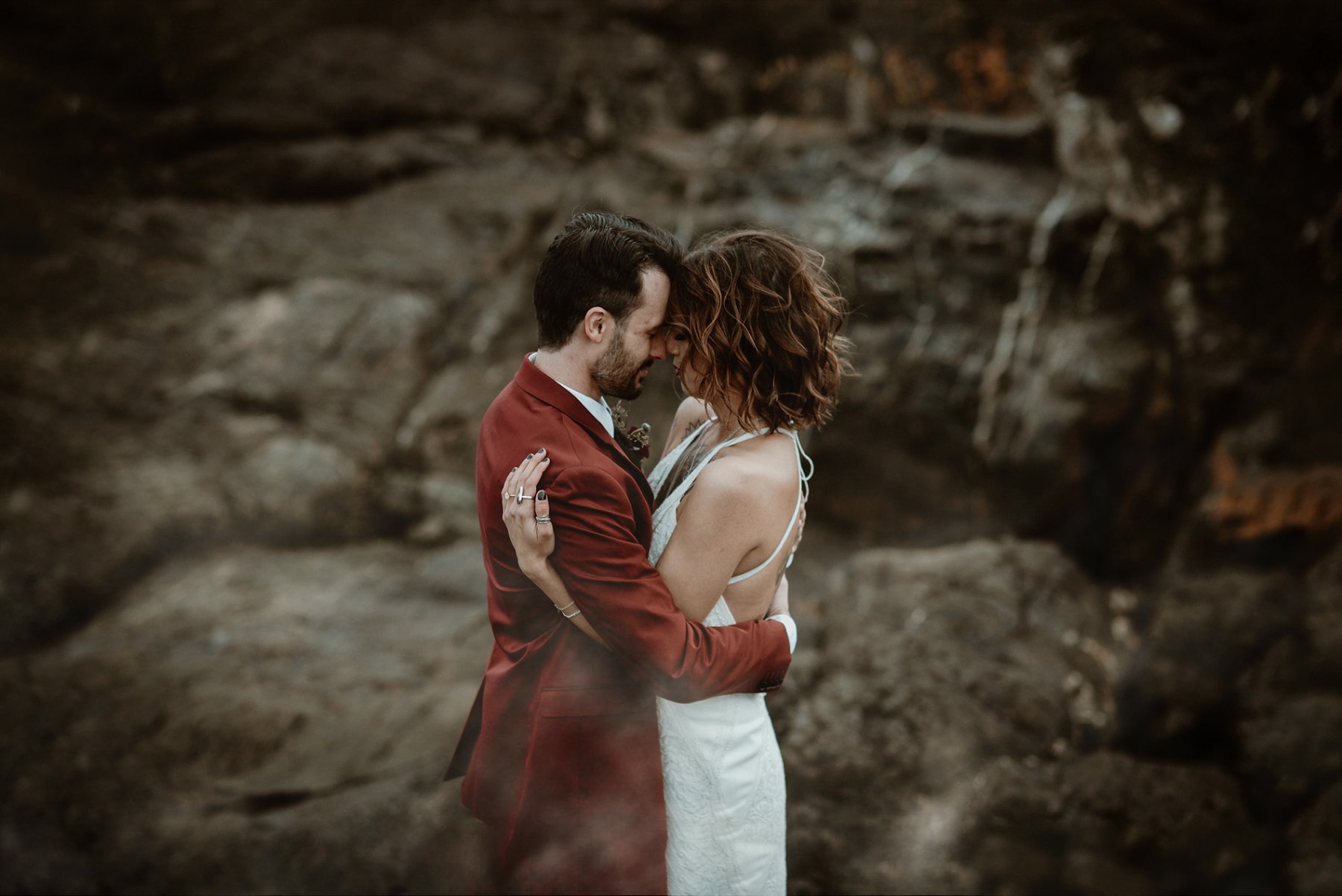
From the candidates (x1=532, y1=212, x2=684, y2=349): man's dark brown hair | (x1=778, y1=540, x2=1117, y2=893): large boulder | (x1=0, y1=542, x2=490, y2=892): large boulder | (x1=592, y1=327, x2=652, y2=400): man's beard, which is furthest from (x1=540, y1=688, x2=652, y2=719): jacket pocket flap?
(x1=778, y1=540, x2=1117, y2=893): large boulder

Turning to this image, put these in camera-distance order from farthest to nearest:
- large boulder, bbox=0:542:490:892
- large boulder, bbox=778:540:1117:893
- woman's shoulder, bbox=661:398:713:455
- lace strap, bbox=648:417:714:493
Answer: large boulder, bbox=778:540:1117:893 → large boulder, bbox=0:542:490:892 → woman's shoulder, bbox=661:398:713:455 → lace strap, bbox=648:417:714:493

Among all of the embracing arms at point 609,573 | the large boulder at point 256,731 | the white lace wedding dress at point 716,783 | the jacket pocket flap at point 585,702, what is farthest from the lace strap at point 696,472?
the large boulder at point 256,731

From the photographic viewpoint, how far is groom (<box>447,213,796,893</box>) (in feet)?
5.99

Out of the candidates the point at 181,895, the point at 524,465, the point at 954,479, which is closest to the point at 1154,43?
the point at 954,479

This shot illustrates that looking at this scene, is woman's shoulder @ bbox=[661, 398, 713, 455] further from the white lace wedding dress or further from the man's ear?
the man's ear

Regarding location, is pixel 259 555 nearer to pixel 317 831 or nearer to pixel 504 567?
pixel 317 831

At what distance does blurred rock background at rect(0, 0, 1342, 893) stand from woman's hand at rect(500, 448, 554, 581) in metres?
2.02

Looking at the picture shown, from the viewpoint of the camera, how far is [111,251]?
21.6 ft

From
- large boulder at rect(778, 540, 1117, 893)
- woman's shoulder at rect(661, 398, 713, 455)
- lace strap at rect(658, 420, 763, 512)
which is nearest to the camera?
lace strap at rect(658, 420, 763, 512)

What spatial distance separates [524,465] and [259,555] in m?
4.71

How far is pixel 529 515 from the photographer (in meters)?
1.79

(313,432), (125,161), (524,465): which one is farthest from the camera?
(125,161)

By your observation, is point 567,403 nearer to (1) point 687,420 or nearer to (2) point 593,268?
(2) point 593,268

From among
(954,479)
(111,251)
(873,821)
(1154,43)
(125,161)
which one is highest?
(1154,43)
